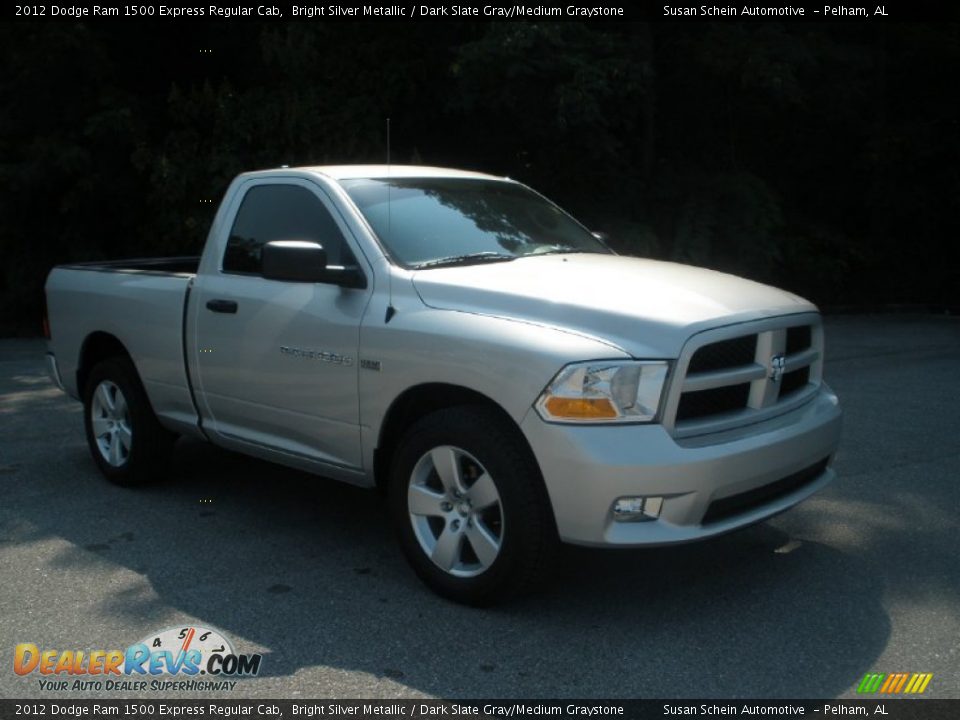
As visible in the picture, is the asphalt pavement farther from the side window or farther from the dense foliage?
the dense foliage

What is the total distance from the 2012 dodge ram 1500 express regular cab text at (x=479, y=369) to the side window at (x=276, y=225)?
1 centimetres

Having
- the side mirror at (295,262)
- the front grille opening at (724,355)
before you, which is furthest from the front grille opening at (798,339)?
the side mirror at (295,262)

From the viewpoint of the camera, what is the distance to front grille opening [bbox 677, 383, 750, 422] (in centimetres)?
430

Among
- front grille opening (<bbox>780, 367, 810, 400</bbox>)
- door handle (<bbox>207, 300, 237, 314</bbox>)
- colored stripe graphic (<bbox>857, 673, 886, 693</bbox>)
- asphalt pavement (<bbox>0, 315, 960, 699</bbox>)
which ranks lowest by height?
asphalt pavement (<bbox>0, 315, 960, 699</bbox>)

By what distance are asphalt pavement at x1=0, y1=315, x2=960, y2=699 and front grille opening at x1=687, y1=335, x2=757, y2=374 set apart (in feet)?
3.22

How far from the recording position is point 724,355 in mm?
4441

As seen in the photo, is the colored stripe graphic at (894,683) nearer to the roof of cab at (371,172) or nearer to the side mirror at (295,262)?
the side mirror at (295,262)

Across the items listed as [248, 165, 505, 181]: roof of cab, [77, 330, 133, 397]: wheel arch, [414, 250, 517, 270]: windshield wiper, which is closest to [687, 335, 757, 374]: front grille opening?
[414, 250, 517, 270]: windshield wiper

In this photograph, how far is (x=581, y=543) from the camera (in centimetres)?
420

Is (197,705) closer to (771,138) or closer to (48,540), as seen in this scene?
(48,540)

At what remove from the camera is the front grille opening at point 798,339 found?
488cm

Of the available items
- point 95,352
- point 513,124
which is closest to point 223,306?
point 95,352

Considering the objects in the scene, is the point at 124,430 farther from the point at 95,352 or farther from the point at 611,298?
the point at 611,298

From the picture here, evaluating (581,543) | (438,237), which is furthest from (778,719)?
(438,237)
